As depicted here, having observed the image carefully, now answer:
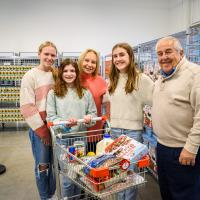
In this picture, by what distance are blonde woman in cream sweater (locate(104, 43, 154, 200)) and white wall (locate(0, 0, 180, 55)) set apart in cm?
533

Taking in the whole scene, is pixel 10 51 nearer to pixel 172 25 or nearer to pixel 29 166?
pixel 29 166

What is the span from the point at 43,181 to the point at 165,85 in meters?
1.59

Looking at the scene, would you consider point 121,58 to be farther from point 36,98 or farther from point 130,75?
point 36,98

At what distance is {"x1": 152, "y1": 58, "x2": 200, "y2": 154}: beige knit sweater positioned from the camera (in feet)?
5.52

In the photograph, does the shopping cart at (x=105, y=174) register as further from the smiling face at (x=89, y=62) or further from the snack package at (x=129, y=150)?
the smiling face at (x=89, y=62)

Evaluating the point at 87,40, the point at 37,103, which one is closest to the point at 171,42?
the point at 37,103

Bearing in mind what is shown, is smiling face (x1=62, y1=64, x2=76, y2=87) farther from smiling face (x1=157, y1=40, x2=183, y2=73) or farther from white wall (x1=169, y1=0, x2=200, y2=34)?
white wall (x1=169, y1=0, x2=200, y2=34)

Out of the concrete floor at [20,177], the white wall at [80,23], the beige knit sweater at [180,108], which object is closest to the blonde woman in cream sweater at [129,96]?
the beige knit sweater at [180,108]

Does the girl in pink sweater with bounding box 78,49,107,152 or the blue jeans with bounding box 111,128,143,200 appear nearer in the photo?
the blue jeans with bounding box 111,128,143,200

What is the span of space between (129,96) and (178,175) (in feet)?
2.50

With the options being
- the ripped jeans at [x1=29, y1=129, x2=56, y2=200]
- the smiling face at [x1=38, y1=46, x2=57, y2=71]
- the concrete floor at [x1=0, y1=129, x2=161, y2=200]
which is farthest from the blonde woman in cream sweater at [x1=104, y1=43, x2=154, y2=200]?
the concrete floor at [x1=0, y1=129, x2=161, y2=200]

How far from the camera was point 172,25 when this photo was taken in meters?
7.53

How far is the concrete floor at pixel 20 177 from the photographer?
3.03 meters

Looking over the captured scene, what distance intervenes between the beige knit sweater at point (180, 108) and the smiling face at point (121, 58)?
36cm
